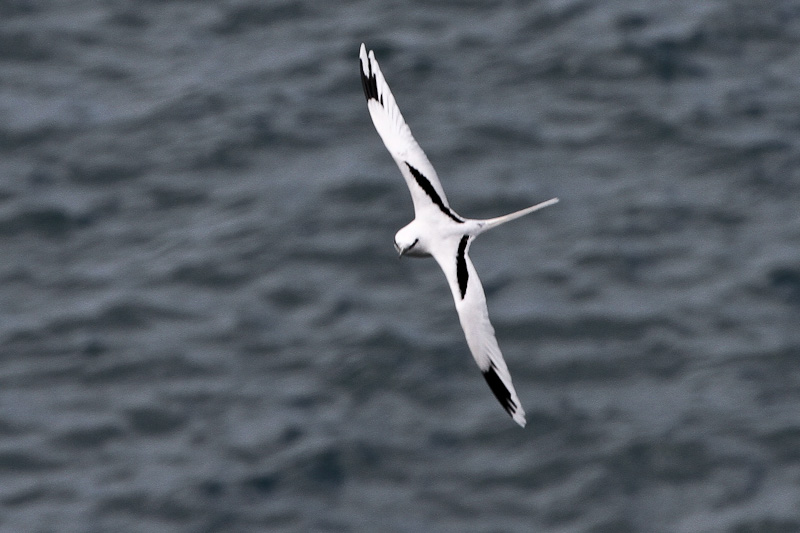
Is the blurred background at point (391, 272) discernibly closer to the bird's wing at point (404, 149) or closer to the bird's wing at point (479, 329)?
the bird's wing at point (404, 149)

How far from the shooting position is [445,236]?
18.0 m

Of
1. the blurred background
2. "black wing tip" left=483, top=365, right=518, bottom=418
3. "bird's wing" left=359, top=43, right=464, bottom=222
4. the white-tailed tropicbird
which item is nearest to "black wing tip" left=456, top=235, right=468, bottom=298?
the white-tailed tropicbird

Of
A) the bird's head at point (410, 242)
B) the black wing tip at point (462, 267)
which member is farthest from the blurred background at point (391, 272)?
the black wing tip at point (462, 267)

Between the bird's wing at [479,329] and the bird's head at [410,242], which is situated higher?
the bird's head at [410,242]

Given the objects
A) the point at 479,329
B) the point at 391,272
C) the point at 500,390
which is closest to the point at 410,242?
the point at 479,329

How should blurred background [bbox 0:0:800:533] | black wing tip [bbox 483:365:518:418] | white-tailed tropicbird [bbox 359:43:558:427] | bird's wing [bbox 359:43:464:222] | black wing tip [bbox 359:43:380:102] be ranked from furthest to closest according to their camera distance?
blurred background [bbox 0:0:800:533] → black wing tip [bbox 359:43:380:102] → bird's wing [bbox 359:43:464:222] → white-tailed tropicbird [bbox 359:43:558:427] → black wing tip [bbox 483:365:518:418]

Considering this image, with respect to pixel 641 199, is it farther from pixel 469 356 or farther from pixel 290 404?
pixel 290 404

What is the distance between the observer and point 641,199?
26266 millimetres

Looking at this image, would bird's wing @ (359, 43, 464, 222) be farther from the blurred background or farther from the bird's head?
the blurred background

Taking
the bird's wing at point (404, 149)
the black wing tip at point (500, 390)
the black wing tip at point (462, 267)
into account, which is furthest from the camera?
the bird's wing at point (404, 149)

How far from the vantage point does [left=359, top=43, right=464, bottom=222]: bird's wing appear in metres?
18.3

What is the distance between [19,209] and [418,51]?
26.6 ft

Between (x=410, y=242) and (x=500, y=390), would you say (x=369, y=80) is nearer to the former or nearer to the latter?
(x=410, y=242)

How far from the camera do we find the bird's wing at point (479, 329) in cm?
1703
